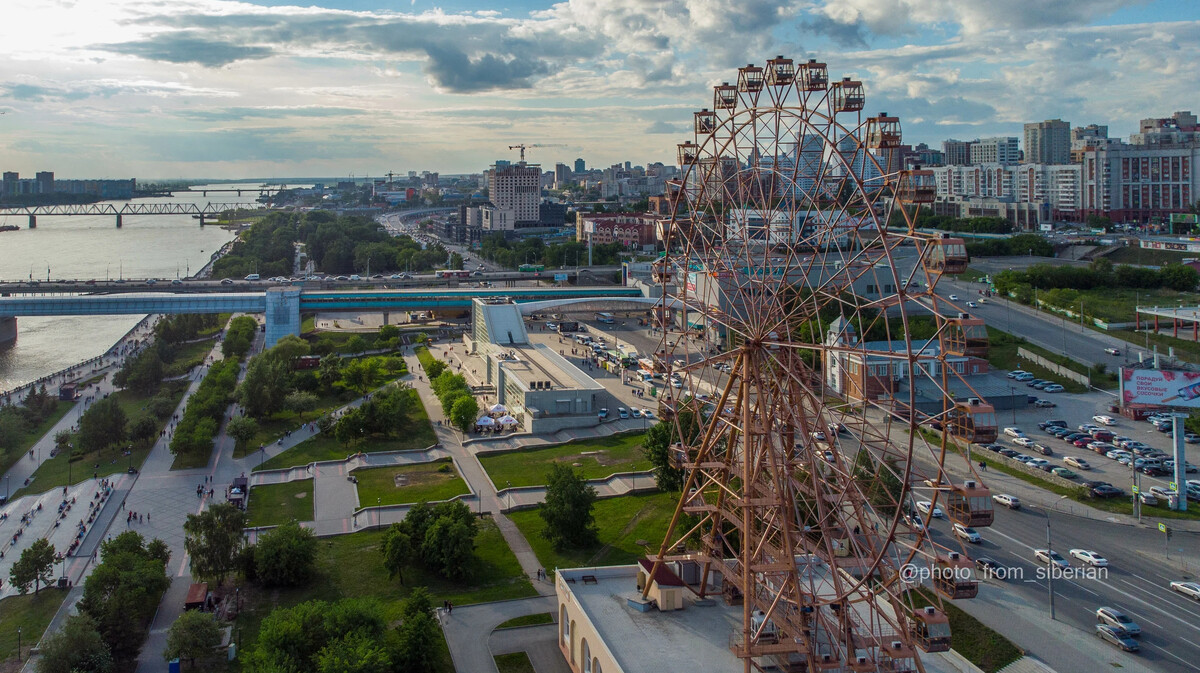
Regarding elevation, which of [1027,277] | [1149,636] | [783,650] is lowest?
[1149,636]

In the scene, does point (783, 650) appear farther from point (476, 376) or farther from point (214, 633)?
point (476, 376)

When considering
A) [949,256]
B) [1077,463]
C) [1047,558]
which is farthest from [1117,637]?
[1077,463]

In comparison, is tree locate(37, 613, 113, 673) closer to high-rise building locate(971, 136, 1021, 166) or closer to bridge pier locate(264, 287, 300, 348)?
bridge pier locate(264, 287, 300, 348)

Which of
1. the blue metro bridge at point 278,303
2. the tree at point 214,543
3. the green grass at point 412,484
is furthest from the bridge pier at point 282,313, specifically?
the tree at point 214,543

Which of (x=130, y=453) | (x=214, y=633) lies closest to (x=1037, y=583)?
(x=214, y=633)

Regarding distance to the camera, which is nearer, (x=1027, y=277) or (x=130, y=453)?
(x=130, y=453)

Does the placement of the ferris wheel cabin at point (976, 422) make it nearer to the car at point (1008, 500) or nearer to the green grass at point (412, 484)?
the car at point (1008, 500)
